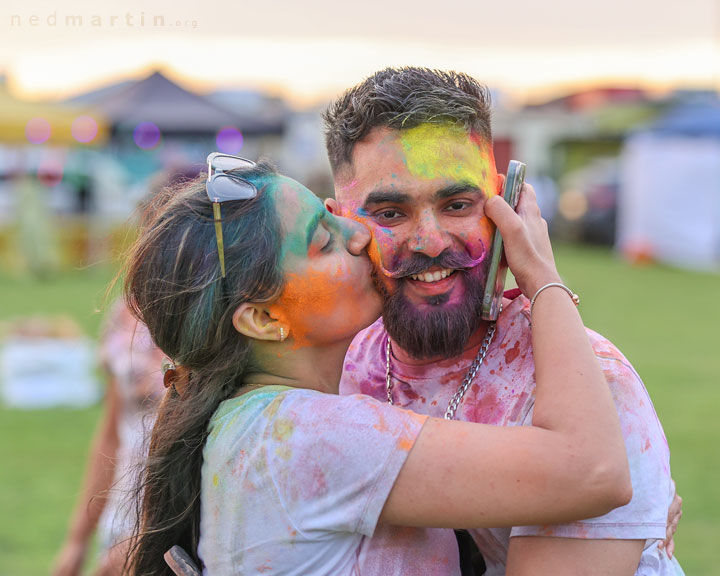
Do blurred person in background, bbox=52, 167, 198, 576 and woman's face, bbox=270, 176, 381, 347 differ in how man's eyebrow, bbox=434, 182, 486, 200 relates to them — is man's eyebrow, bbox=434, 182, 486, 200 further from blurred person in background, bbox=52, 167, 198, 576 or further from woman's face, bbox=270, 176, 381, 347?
blurred person in background, bbox=52, 167, 198, 576

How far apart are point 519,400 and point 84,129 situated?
47.0 ft

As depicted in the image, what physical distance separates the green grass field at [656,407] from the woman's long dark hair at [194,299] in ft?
1.66

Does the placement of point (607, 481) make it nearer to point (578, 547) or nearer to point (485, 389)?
point (578, 547)

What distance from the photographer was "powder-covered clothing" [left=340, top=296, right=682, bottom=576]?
1.91 m

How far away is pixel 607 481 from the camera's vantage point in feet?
5.88

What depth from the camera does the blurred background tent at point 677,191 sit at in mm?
18938

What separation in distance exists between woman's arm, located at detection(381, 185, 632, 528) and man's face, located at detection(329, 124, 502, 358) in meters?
0.45

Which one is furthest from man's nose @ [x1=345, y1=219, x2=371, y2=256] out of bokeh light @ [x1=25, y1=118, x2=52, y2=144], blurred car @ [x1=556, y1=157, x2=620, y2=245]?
blurred car @ [x1=556, y1=157, x2=620, y2=245]

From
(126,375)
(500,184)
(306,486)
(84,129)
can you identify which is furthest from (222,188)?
(84,129)

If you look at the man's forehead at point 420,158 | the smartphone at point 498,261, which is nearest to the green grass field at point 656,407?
the man's forehead at point 420,158

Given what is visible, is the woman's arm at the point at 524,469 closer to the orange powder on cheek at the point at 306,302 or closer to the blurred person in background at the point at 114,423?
the orange powder on cheek at the point at 306,302

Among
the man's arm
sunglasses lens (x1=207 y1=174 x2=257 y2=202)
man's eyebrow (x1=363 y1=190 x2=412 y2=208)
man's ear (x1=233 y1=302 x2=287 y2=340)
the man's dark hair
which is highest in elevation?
the man's dark hair

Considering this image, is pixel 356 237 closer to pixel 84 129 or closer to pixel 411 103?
pixel 411 103

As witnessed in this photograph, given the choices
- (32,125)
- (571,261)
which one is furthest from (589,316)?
(32,125)
